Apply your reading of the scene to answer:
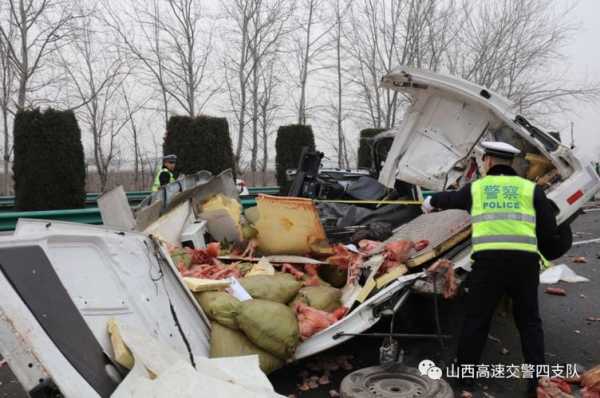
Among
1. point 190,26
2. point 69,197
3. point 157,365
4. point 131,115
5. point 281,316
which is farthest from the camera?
point 131,115

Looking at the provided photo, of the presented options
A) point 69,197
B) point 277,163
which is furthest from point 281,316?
point 277,163

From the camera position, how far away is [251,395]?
2.31 metres

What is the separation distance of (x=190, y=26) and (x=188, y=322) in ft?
60.5

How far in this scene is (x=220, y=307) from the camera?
3432 millimetres

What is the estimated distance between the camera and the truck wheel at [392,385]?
120 inches

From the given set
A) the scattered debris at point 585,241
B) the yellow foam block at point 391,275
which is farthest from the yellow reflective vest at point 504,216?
the scattered debris at point 585,241

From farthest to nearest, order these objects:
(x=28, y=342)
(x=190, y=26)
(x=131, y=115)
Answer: (x=131, y=115), (x=190, y=26), (x=28, y=342)

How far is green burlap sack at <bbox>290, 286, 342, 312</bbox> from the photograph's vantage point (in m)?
3.90

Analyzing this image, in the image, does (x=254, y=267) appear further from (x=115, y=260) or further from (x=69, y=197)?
(x=69, y=197)

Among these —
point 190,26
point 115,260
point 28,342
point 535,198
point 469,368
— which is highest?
point 190,26

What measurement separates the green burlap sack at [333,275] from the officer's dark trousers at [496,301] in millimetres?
1162

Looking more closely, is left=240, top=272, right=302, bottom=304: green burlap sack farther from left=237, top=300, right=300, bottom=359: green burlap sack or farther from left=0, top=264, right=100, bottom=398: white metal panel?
left=0, top=264, right=100, bottom=398: white metal panel

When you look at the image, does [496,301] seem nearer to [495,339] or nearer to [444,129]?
[495,339]

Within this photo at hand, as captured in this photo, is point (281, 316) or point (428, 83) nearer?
point (281, 316)
